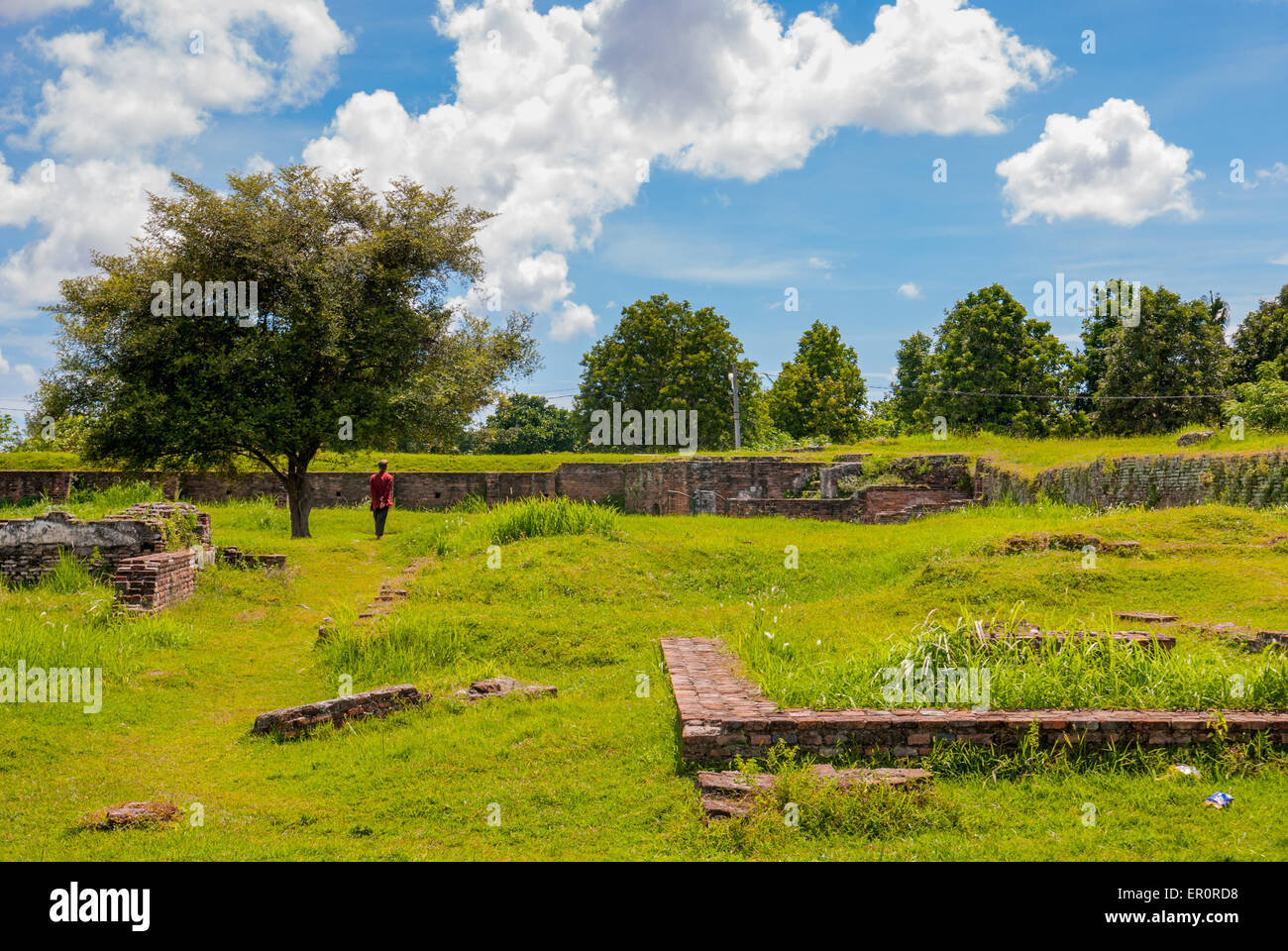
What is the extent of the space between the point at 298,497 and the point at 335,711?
13.5m

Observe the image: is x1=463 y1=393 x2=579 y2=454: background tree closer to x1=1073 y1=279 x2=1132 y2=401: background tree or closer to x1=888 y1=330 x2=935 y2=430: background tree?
x1=888 y1=330 x2=935 y2=430: background tree

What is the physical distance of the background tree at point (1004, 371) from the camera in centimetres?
4288

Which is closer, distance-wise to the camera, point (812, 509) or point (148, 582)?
point (148, 582)

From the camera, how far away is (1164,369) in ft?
118

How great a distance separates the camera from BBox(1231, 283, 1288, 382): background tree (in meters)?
37.5

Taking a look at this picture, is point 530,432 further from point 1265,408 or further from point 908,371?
point 1265,408

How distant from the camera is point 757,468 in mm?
29047

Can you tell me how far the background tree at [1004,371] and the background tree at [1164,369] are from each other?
5.17 meters

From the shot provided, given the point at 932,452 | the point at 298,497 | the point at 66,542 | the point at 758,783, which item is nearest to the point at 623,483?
the point at 932,452

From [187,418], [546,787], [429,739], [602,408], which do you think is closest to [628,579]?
[429,739]

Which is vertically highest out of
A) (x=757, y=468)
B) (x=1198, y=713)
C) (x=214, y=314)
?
(x=214, y=314)

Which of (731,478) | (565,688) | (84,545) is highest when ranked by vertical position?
(731,478)
